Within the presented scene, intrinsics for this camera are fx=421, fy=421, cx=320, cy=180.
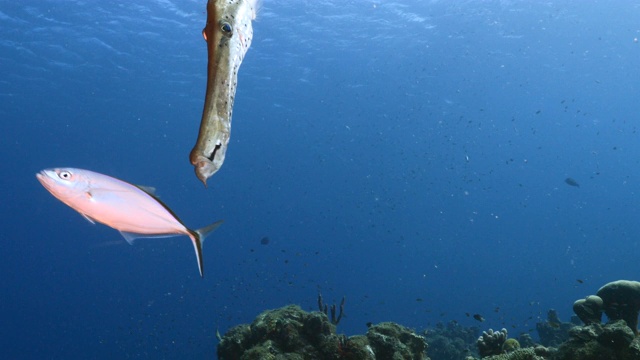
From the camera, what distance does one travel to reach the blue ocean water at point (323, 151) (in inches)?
1302

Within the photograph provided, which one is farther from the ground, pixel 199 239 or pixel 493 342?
pixel 199 239

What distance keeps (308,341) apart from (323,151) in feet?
227

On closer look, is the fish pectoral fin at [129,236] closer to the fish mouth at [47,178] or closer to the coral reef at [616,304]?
the fish mouth at [47,178]

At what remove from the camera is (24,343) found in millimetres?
100875

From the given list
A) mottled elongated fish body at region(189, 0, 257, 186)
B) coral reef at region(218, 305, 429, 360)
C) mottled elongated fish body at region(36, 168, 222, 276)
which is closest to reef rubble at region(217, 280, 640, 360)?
coral reef at region(218, 305, 429, 360)

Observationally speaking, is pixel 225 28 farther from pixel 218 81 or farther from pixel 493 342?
pixel 493 342

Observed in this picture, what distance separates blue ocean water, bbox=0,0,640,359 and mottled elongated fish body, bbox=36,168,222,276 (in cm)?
128

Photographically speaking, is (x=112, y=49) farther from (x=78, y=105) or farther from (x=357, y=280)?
(x=357, y=280)

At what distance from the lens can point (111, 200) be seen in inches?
92.0

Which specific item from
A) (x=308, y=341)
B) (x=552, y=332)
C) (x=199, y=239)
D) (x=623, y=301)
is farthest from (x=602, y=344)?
(x=552, y=332)

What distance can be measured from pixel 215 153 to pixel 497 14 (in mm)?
36556

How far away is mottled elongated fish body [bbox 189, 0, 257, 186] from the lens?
1.09 metres

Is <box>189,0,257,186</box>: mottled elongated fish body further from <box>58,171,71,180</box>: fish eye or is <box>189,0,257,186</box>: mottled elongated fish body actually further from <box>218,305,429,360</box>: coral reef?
<box>218,305,429,360</box>: coral reef

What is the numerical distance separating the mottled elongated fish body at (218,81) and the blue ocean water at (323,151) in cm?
30
